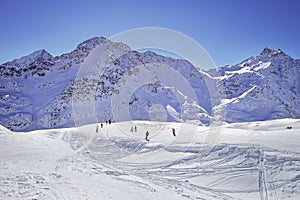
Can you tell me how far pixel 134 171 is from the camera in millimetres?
17281

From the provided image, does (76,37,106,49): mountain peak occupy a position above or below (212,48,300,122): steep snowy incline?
above

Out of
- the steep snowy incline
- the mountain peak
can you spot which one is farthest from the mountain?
the mountain peak

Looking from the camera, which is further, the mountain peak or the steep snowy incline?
the mountain peak

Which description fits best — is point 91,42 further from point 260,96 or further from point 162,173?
point 162,173

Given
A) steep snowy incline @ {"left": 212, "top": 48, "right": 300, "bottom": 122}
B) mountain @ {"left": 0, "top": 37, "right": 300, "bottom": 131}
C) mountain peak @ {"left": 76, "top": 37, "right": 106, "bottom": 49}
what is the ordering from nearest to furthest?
mountain @ {"left": 0, "top": 37, "right": 300, "bottom": 131}, steep snowy incline @ {"left": 212, "top": 48, "right": 300, "bottom": 122}, mountain peak @ {"left": 76, "top": 37, "right": 106, "bottom": 49}

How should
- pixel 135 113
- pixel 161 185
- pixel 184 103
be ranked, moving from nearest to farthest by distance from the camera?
pixel 161 185
pixel 135 113
pixel 184 103

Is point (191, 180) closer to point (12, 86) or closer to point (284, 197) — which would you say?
point (284, 197)

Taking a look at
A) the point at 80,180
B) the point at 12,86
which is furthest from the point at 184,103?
the point at 80,180

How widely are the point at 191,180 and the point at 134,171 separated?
3.77 meters

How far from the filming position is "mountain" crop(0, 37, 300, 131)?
103 meters

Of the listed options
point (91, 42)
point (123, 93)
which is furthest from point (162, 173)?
point (91, 42)

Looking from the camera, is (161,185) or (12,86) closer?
(161,185)

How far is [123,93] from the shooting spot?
403ft

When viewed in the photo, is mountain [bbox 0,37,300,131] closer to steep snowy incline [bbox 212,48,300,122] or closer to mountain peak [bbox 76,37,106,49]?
steep snowy incline [bbox 212,48,300,122]
